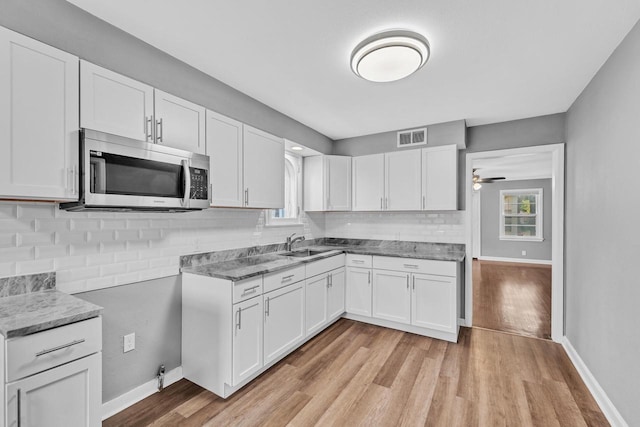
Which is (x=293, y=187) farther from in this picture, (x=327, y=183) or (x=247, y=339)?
(x=247, y=339)

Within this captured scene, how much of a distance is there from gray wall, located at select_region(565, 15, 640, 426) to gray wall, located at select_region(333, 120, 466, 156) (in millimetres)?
1097

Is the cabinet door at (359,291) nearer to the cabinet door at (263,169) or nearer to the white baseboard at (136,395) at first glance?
the cabinet door at (263,169)

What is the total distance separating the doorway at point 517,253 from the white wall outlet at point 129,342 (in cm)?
359

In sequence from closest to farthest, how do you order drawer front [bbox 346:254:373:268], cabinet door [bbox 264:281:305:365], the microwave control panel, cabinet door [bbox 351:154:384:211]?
the microwave control panel < cabinet door [bbox 264:281:305:365] < drawer front [bbox 346:254:373:268] < cabinet door [bbox 351:154:384:211]

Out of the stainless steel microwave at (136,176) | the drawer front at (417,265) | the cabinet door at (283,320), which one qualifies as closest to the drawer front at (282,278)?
the cabinet door at (283,320)

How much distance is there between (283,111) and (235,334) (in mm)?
2405

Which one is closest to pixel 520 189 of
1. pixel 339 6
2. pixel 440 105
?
pixel 440 105

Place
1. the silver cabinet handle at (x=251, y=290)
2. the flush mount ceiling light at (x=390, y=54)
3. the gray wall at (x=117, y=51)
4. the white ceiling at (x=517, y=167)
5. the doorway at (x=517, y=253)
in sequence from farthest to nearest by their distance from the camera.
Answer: the white ceiling at (x=517, y=167), the doorway at (x=517, y=253), the silver cabinet handle at (x=251, y=290), the flush mount ceiling light at (x=390, y=54), the gray wall at (x=117, y=51)

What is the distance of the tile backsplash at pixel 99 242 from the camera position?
1634 millimetres

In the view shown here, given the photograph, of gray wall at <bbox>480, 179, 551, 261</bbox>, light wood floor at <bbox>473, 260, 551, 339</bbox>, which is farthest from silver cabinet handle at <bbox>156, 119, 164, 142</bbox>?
gray wall at <bbox>480, 179, 551, 261</bbox>

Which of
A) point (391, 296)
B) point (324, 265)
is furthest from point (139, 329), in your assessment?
point (391, 296)

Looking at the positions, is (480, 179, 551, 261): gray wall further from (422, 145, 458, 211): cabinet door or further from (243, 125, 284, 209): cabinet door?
(243, 125, 284, 209): cabinet door

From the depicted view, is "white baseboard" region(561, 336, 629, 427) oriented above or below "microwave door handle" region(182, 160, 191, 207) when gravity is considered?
below

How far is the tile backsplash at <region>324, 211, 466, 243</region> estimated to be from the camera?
387cm
